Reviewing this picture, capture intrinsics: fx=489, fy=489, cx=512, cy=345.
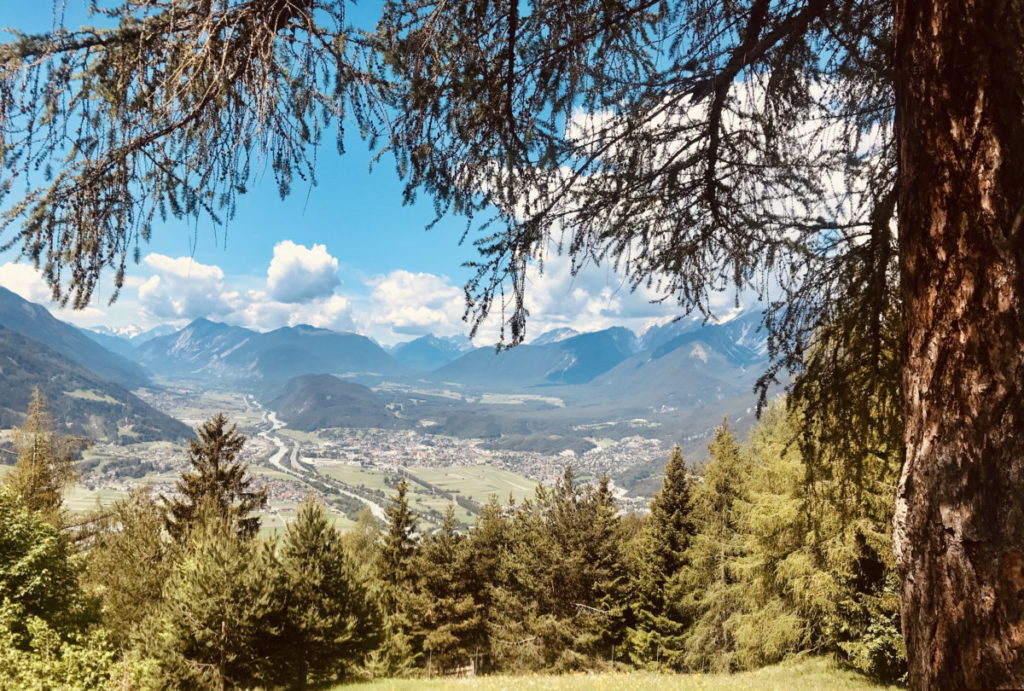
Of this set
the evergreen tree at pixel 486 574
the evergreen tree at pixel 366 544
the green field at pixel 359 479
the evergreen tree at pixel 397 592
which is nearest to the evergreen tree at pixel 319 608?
the evergreen tree at pixel 397 592

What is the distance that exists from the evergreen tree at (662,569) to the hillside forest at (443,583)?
9 centimetres

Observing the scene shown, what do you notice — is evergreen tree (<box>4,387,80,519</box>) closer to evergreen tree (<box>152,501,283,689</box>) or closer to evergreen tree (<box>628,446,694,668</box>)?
evergreen tree (<box>152,501,283,689</box>)

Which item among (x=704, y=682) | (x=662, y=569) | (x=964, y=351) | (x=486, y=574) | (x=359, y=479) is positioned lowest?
(x=359, y=479)

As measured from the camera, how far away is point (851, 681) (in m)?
11.3

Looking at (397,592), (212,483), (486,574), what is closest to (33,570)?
(212,483)

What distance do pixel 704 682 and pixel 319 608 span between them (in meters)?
12.5

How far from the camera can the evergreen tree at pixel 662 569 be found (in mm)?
20844

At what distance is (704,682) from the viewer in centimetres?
1001

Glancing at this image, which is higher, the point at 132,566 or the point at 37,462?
the point at 37,462

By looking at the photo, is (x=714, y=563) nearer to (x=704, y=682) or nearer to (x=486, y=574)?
(x=704, y=682)

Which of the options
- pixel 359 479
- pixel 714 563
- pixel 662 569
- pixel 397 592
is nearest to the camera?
pixel 714 563

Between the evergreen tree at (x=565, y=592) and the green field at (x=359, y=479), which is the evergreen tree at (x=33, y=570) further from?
the green field at (x=359, y=479)

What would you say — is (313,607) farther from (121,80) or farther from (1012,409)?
(1012,409)

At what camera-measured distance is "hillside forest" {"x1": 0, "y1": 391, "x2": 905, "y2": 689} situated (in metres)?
11.5
